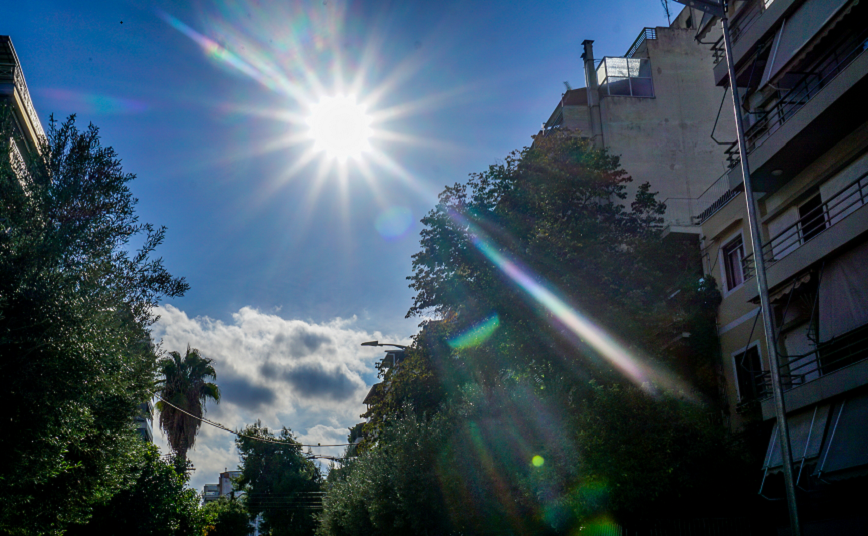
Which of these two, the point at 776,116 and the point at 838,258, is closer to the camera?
the point at 838,258

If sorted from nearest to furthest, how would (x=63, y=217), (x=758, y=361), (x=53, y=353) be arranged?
1. (x=53, y=353)
2. (x=63, y=217)
3. (x=758, y=361)

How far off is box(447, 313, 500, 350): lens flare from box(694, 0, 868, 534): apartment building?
7627 millimetres

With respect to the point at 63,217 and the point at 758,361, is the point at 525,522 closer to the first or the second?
the point at 758,361

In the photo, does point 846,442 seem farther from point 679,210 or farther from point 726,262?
point 679,210

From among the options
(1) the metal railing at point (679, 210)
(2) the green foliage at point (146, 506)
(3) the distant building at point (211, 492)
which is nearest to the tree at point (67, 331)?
(2) the green foliage at point (146, 506)

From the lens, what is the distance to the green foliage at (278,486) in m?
53.8

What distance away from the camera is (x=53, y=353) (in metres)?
11.8

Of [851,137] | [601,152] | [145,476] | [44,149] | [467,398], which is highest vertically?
[601,152]

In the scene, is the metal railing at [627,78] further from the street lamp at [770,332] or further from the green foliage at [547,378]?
the street lamp at [770,332]

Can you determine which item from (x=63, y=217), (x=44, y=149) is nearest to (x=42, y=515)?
(x=63, y=217)

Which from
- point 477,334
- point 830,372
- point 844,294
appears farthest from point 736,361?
point 477,334

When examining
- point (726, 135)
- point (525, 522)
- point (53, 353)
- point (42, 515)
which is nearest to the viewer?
point (53, 353)

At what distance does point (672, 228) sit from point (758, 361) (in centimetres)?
675

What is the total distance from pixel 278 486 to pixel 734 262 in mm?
42851
